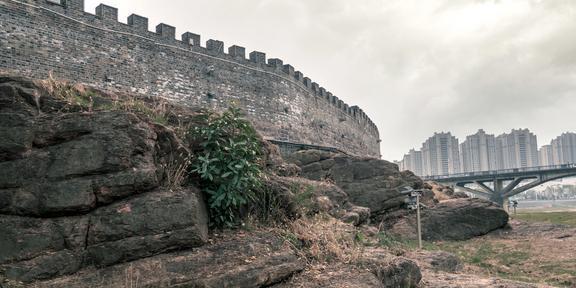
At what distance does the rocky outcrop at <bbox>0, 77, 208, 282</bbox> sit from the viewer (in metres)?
4.57

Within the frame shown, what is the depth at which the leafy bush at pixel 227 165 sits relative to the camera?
18.9ft

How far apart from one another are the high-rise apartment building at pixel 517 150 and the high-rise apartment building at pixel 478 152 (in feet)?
6.72

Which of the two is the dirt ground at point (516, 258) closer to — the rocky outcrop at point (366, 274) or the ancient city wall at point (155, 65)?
the rocky outcrop at point (366, 274)

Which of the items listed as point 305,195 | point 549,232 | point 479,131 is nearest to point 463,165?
point 479,131

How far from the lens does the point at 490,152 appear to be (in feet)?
459

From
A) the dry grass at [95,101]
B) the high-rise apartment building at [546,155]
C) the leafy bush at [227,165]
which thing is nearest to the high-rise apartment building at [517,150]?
the high-rise apartment building at [546,155]

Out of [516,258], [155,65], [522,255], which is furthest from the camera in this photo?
[155,65]

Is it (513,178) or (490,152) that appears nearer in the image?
(513,178)

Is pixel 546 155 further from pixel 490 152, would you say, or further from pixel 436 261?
pixel 436 261

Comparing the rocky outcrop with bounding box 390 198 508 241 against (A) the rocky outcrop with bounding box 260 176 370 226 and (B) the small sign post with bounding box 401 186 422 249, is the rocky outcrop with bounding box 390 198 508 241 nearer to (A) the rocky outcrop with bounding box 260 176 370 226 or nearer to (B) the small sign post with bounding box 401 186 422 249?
(B) the small sign post with bounding box 401 186 422 249

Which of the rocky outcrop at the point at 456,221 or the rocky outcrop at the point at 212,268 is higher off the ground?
the rocky outcrop at the point at 212,268

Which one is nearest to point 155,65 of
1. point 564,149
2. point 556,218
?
point 556,218

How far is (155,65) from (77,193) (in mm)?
17707

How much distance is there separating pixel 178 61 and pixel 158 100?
16493mm
